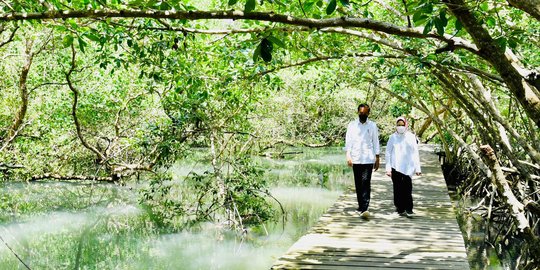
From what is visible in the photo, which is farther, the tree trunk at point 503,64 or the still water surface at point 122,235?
the still water surface at point 122,235

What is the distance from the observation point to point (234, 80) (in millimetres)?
6344

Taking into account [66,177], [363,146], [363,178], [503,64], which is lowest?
[66,177]

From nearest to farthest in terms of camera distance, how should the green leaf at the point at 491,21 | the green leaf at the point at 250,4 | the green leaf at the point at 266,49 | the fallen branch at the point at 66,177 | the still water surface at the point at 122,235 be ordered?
the green leaf at the point at 250,4, the green leaf at the point at 266,49, the green leaf at the point at 491,21, the still water surface at the point at 122,235, the fallen branch at the point at 66,177

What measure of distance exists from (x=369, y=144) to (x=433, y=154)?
10.1m

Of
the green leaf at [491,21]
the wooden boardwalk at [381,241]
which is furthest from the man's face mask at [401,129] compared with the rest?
the green leaf at [491,21]

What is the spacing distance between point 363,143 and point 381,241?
1.13 metres

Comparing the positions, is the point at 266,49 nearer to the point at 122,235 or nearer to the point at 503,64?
the point at 503,64

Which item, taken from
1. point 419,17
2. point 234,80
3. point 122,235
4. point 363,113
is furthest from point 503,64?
point 122,235

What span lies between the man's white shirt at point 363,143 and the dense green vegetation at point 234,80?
0.79m

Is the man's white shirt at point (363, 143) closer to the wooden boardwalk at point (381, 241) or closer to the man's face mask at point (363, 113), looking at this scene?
the man's face mask at point (363, 113)

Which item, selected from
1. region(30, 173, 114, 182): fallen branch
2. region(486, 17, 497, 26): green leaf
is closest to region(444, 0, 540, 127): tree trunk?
region(486, 17, 497, 26): green leaf

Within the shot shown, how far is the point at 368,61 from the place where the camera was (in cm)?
912

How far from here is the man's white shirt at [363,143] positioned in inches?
221

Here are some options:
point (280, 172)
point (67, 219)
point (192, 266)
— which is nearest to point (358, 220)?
point (192, 266)
